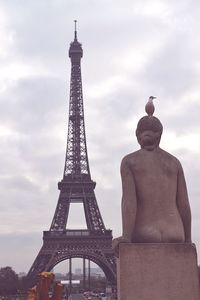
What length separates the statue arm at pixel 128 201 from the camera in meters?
6.95

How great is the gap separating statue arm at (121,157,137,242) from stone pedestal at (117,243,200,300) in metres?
0.28

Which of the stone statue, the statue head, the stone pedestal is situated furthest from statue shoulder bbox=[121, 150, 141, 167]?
the stone pedestal

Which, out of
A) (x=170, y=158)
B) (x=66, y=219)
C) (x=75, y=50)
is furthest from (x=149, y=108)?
(x=75, y=50)

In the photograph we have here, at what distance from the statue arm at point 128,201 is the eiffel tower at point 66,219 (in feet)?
202

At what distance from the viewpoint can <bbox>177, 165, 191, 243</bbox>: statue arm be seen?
717 cm

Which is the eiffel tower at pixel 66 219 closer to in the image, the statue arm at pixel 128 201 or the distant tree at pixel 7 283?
the distant tree at pixel 7 283

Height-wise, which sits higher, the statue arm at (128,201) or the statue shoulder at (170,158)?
the statue shoulder at (170,158)

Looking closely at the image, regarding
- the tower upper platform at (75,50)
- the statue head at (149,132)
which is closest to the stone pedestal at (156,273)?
the statue head at (149,132)

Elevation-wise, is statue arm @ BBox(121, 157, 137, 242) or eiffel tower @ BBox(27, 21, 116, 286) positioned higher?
eiffel tower @ BBox(27, 21, 116, 286)

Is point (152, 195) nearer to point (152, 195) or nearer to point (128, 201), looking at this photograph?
point (152, 195)

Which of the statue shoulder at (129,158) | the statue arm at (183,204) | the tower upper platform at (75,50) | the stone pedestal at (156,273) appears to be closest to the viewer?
the stone pedestal at (156,273)

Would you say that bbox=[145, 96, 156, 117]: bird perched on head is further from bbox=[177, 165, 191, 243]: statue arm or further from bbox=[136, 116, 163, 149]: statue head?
bbox=[177, 165, 191, 243]: statue arm

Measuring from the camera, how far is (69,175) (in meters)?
77.4

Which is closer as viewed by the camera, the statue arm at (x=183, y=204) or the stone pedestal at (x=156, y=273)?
the stone pedestal at (x=156, y=273)
